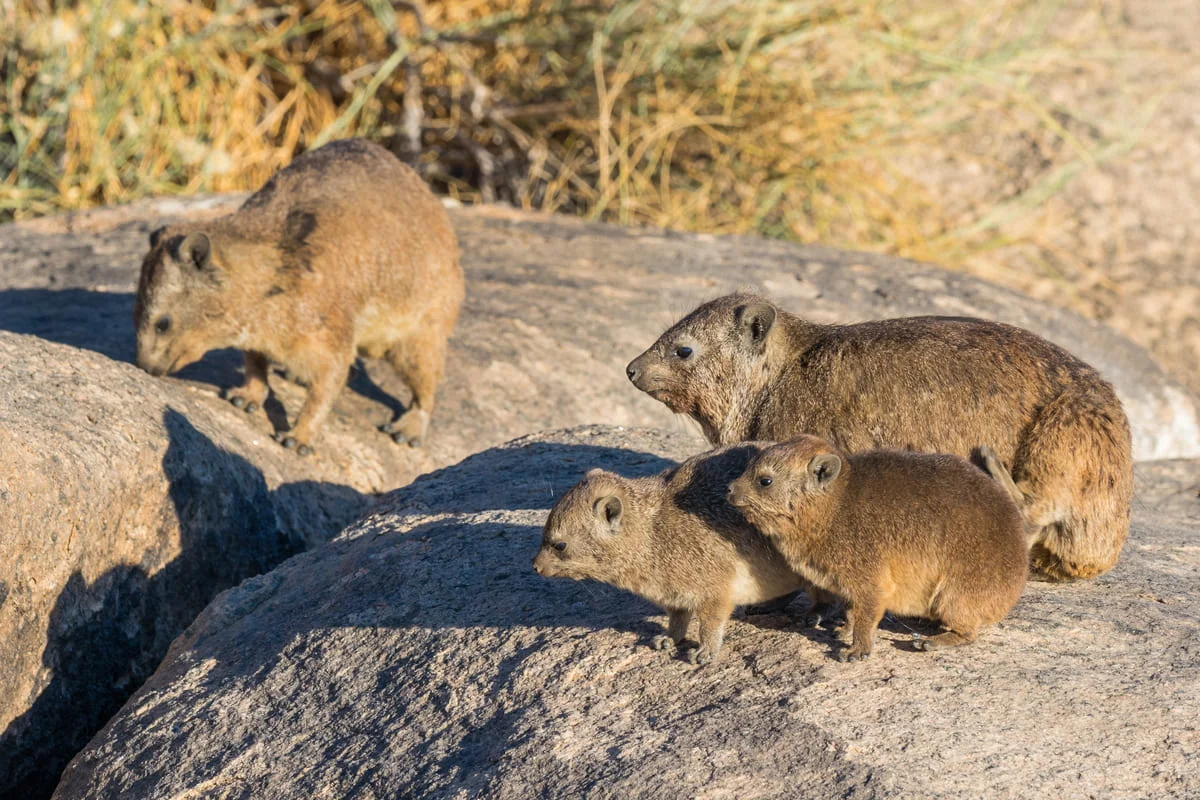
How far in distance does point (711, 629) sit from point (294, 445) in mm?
3715

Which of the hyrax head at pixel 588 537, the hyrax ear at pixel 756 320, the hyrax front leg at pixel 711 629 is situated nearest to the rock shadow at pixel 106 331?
the hyrax ear at pixel 756 320

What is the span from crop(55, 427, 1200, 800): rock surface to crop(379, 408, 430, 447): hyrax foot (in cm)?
247

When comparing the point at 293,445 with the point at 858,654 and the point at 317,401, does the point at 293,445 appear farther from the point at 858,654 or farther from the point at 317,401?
the point at 858,654

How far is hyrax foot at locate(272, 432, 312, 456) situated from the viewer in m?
7.51

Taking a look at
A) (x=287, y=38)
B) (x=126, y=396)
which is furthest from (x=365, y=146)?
(x=287, y=38)

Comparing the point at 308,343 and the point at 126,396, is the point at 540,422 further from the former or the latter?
the point at 126,396

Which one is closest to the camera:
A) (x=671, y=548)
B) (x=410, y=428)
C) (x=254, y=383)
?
(x=671, y=548)

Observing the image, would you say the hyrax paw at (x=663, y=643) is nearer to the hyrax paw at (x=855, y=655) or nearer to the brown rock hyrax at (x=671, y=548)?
the brown rock hyrax at (x=671, y=548)

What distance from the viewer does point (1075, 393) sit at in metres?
5.10

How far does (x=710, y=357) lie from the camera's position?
18.8 ft

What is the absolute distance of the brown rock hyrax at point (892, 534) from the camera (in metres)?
4.34

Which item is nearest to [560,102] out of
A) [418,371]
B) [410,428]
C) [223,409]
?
[418,371]

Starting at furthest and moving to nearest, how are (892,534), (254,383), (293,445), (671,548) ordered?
(254,383) < (293,445) < (671,548) < (892,534)

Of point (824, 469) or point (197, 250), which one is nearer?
point (824, 469)
